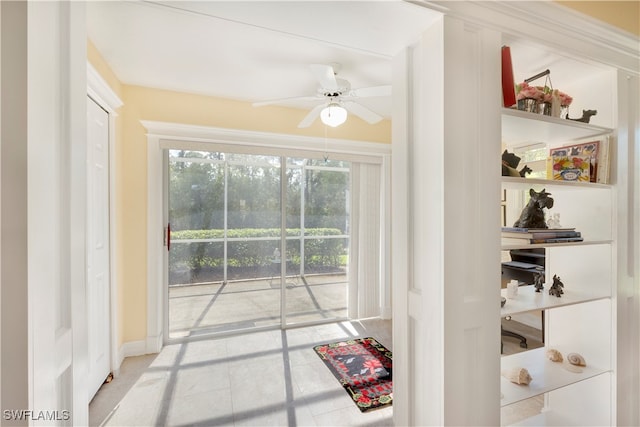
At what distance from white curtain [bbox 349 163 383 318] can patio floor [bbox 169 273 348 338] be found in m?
0.19

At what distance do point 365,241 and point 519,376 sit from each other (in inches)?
93.2

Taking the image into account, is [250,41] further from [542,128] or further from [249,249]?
[249,249]

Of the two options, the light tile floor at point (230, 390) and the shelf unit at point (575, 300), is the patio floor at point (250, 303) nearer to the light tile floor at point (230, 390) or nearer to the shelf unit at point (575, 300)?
the light tile floor at point (230, 390)

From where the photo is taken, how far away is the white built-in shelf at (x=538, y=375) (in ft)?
4.54

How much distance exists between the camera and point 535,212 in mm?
1538

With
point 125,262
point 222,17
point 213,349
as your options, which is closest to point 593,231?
point 222,17

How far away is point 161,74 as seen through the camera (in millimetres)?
2480

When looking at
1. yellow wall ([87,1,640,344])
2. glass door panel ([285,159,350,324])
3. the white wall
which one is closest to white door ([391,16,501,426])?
the white wall

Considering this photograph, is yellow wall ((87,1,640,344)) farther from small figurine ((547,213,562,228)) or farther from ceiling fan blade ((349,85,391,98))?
small figurine ((547,213,562,228))

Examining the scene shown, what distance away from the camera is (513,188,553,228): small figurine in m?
1.52

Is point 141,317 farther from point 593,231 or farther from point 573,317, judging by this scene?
point 593,231

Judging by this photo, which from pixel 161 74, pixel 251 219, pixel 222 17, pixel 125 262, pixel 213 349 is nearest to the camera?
pixel 222 17

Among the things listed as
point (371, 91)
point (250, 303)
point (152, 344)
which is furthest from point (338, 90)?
point (152, 344)

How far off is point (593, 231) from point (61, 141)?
8.67 ft
